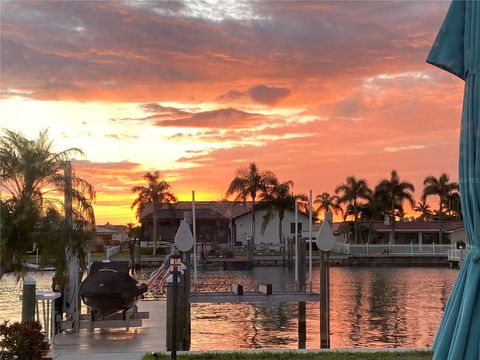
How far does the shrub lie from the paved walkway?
195cm

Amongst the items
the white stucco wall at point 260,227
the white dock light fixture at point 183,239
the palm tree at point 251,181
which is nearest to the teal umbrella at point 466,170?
the white dock light fixture at point 183,239

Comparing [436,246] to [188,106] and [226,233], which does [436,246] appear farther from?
[188,106]

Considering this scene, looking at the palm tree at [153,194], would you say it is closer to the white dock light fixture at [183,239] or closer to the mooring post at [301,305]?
the mooring post at [301,305]

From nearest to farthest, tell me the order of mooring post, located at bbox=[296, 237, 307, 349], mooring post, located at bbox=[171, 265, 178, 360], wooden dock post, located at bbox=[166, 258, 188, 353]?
mooring post, located at bbox=[171, 265, 178, 360] < wooden dock post, located at bbox=[166, 258, 188, 353] < mooring post, located at bbox=[296, 237, 307, 349]

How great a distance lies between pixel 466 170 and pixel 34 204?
39.9 ft

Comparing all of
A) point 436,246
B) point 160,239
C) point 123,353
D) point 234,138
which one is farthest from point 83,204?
point 160,239

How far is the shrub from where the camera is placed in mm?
9602

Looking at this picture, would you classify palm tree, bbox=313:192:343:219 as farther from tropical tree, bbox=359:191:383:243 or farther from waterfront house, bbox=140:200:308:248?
waterfront house, bbox=140:200:308:248

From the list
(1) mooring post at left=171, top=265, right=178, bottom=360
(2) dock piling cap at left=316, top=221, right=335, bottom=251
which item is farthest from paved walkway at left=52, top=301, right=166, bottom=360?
(2) dock piling cap at left=316, top=221, right=335, bottom=251

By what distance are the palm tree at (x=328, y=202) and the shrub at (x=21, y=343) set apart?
71.5 m

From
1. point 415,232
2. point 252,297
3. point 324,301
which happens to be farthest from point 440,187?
point 324,301

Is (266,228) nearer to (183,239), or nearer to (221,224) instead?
(221,224)

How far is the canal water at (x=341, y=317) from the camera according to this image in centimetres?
1858

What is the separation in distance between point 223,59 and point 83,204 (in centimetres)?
768
